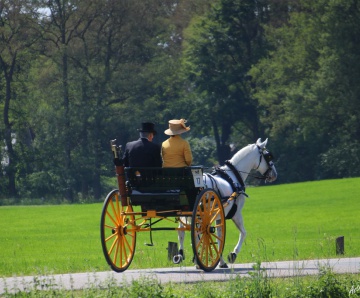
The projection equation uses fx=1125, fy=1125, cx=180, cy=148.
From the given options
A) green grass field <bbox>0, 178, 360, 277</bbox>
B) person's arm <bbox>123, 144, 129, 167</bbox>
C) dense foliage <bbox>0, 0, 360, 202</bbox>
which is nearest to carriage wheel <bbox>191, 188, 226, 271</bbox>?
green grass field <bbox>0, 178, 360, 277</bbox>

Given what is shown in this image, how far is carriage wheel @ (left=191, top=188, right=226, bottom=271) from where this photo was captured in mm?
15352

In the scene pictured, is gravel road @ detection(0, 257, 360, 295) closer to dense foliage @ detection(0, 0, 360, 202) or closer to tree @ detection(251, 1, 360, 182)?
tree @ detection(251, 1, 360, 182)

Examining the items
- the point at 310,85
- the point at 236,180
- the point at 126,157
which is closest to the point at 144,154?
the point at 126,157

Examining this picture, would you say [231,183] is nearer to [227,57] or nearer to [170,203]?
[170,203]

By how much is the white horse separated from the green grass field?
51 cm

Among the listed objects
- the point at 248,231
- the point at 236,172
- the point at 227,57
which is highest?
the point at 227,57

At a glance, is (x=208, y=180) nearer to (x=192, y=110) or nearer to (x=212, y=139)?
(x=192, y=110)

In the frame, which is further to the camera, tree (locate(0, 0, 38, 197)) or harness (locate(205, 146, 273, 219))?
tree (locate(0, 0, 38, 197))

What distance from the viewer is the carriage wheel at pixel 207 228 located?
15352mm

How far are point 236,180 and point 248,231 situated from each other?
13812 mm

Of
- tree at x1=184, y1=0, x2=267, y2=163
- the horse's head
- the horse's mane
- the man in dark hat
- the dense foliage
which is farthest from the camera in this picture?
tree at x1=184, y1=0, x2=267, y2=163

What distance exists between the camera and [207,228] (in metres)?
15.7

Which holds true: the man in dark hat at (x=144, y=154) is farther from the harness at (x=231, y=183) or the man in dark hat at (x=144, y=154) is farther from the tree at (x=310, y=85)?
the tree at (x=310, y=85)

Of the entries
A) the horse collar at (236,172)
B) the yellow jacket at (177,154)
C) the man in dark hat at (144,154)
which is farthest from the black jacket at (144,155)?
the horse collar at (236,172)
